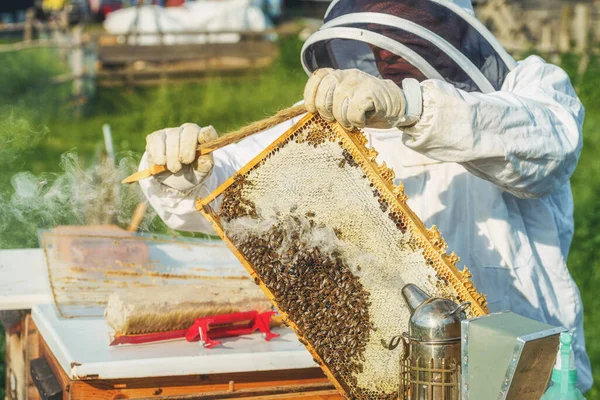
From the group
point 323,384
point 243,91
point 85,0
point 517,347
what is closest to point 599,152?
point 243,91

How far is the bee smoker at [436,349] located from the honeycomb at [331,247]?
10.6 inches

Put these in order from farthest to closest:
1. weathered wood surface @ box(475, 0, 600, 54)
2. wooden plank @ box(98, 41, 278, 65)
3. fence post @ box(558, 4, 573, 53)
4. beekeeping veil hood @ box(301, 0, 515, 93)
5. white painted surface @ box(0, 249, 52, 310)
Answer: wooden plank @ box(98, 41, 278, 65)
weathered wood surface @ box(475, 0, 600, 54)
fence post @ box(558, 4, 573, 53)
white painted surface @ box(0, 249, 52, 310)
beekeeping veil hood @ box(301, 0, 515, 93)

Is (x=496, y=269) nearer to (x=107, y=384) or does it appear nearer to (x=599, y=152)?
(x=107, y=384)

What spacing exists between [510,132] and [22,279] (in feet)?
7.35

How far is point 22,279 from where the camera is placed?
11.8 ft

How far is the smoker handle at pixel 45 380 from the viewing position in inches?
111

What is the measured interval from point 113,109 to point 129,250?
10014mm

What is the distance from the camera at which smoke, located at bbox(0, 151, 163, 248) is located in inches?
133

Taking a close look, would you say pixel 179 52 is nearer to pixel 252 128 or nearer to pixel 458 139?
pixel 252 128

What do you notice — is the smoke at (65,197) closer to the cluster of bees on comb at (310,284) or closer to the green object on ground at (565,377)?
the cluster of bees on comb at (310,284)

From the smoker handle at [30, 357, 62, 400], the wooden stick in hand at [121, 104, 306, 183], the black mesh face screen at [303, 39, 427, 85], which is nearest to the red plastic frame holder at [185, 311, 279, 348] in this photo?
the smoker handle at [30, 357, 62, 400]

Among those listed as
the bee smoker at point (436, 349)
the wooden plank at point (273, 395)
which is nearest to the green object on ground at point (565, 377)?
the bee smoker at point (436, 349)

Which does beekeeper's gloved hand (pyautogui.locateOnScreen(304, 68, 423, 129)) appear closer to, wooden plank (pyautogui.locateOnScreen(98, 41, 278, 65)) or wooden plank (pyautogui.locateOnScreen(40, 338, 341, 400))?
wooden plank (pyautogui.locateOnScreen(40, 338, 341, 400))

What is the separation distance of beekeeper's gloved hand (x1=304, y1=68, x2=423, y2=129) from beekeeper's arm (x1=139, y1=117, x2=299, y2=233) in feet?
1.60
